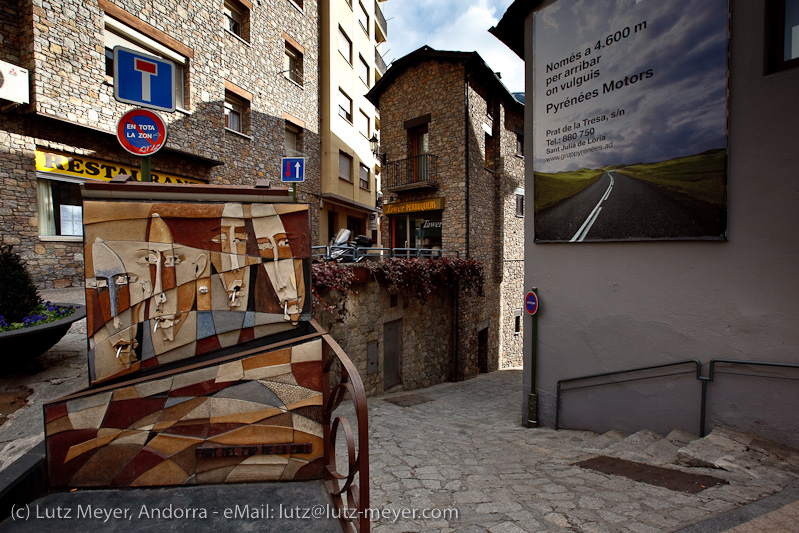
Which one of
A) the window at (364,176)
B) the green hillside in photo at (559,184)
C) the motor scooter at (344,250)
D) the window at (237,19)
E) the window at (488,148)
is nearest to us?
the green hillside in photo at (559,184)

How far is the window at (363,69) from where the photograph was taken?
67.9 ft

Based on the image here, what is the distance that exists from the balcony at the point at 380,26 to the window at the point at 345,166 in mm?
11718

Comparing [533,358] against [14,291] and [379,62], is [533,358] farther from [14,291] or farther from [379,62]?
[379,62]

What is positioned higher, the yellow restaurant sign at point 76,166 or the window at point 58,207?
the yellow restaurant sign at point 76,166

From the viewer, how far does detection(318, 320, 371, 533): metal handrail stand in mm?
1529

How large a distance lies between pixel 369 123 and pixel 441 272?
14.7m

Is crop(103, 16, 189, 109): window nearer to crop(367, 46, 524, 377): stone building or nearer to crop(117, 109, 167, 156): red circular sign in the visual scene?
crop(367, 46, 524, 377): stone building

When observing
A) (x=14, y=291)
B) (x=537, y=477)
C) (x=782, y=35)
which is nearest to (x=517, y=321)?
(x=782, y=35)

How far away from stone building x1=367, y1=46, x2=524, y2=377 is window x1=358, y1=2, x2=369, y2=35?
28.1 ft

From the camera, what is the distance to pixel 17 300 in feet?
11.7

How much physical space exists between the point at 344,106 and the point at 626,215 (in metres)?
16.8

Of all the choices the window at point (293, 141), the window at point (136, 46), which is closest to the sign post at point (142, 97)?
the window at point (136, 46)

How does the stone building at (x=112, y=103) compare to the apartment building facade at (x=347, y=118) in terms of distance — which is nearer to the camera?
the stone building at (x=112, y=103)

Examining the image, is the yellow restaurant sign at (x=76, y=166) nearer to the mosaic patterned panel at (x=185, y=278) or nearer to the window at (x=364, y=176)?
the mosaic patterned panel at (x=185, y=278)
